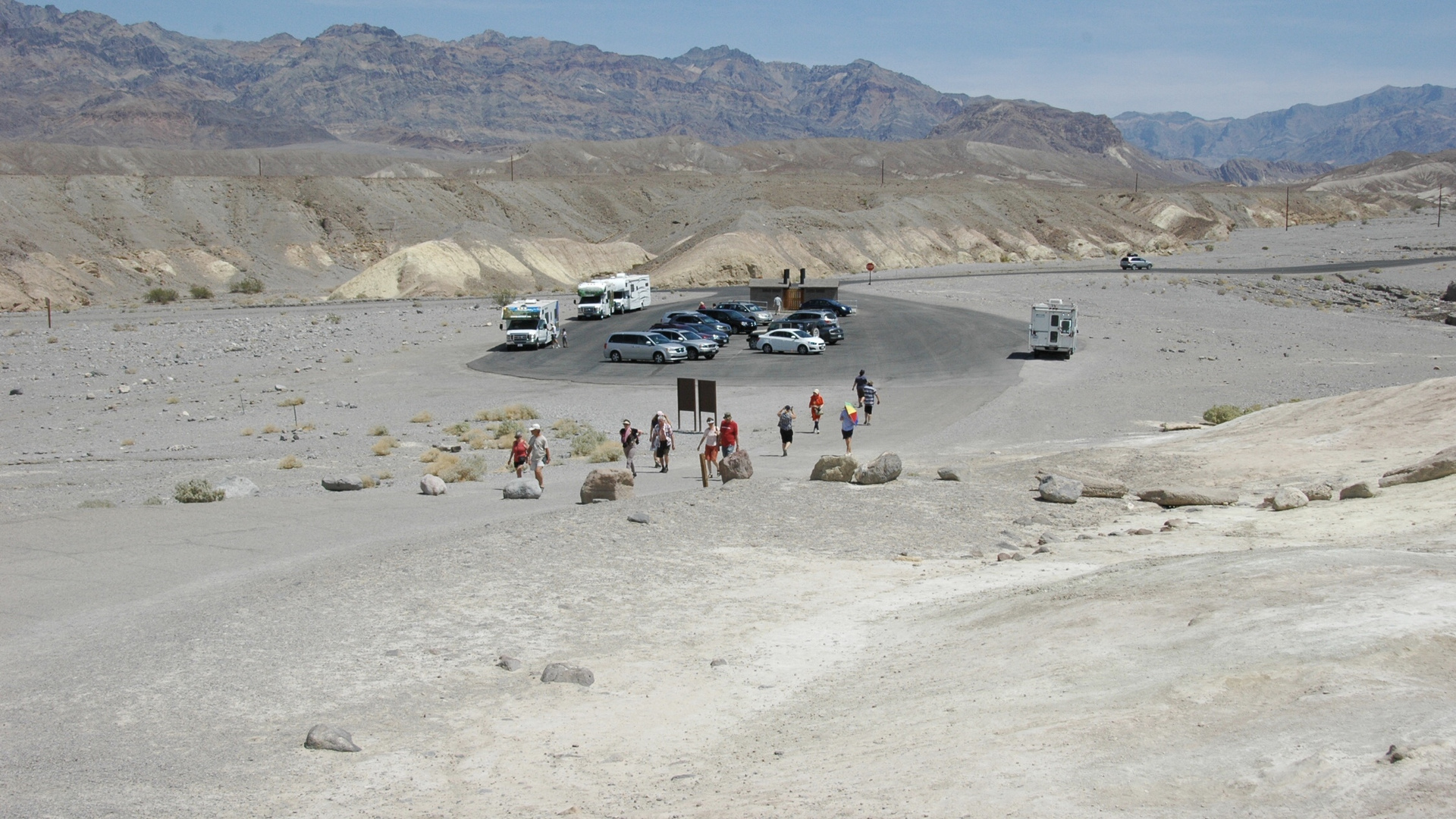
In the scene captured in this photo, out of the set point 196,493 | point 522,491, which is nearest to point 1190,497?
point 522,491

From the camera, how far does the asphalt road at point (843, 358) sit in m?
43.9

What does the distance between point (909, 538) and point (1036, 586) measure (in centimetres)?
433

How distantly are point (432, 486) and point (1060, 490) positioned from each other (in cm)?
1239

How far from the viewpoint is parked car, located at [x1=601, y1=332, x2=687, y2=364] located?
47.2 metres

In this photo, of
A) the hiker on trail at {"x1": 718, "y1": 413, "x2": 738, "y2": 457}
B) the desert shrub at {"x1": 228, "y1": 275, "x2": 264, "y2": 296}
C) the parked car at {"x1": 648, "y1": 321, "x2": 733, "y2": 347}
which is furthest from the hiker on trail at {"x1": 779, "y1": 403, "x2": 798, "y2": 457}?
the desert shrub at {"x1": 228, "y1": 275, "x2": 264, "y2": 296}

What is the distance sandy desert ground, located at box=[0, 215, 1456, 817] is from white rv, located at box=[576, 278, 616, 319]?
33.9 m

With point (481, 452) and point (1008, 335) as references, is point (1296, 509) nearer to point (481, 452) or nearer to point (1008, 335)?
point (481, 452)

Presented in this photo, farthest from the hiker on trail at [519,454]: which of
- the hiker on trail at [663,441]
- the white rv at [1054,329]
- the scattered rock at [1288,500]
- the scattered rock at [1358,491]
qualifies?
the white rv at [1054,329]

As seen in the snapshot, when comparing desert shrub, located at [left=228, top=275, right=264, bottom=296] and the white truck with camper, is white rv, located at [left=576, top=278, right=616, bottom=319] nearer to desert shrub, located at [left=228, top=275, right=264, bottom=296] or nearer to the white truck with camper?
the white truck with camper

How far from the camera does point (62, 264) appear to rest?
85062mm

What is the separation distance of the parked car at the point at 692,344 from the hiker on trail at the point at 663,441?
75.1 ft

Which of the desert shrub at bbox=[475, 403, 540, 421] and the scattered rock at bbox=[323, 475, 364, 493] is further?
the desert shrub at bbox=[475, 403, 540, 421]

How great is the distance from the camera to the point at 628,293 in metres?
65.8

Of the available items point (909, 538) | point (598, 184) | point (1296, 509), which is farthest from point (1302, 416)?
point (598, 184)
